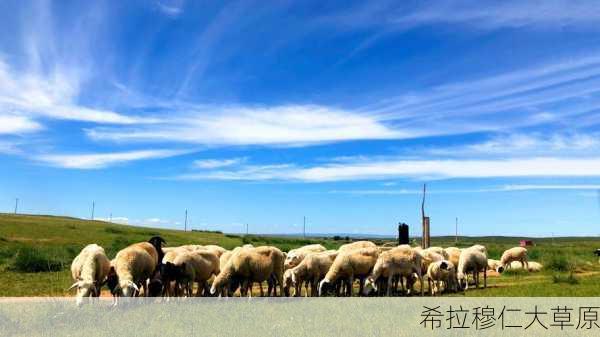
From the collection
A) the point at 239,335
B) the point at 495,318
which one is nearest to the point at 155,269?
the point at 239,335

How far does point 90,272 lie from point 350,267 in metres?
8.54

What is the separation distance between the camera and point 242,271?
685 inches

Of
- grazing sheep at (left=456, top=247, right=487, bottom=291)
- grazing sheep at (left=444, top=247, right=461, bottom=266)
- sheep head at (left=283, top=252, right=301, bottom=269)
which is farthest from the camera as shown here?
grazing sheep at (left=444, top=247, right=461, bottom=266)

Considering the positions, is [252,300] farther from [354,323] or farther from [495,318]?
[495,318]

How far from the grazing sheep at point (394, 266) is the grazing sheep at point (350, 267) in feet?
1.34

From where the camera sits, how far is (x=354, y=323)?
12164 millimetres

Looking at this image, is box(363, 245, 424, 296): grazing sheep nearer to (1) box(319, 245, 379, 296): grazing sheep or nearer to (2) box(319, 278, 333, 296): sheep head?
(1) box(319, 245, 379, 296): grazing sheep

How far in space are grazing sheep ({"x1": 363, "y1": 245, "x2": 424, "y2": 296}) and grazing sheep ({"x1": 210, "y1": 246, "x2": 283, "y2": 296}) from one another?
3335 mm

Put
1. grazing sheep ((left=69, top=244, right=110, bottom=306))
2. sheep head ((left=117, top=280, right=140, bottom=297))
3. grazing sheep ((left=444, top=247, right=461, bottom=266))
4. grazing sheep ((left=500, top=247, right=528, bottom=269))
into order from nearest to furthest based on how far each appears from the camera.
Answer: sheep head ((left=117, top=280, right=140, bottom=297))
grazing sheep ((left=69, top=244, right=110, bottom=306))
grazing sheep ((left=444, top=247, right=461, bottom=266))
grazing sheep ((left=500, top=247, right=528, bottom=269))

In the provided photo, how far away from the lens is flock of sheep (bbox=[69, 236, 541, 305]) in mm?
16422

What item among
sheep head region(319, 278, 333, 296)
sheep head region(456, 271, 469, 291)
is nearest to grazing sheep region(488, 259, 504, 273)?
sheep head region(456, 271, 469, 291)

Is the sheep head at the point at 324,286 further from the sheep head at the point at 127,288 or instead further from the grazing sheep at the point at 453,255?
the grazing sheep at the point at 453,255

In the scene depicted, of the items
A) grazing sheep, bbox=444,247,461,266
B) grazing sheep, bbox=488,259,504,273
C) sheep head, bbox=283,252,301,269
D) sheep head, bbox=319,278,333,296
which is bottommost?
sheep head, bbox=319,278,333,296

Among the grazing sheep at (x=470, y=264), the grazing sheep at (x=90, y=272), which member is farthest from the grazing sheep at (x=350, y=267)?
the grazing sheep at (x=90, y=272)
